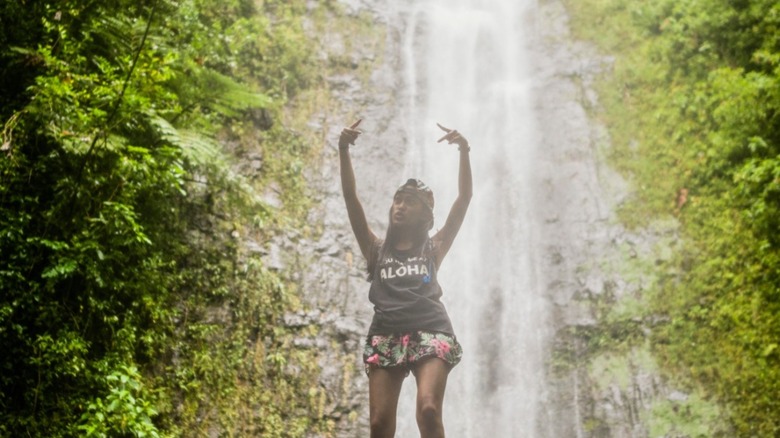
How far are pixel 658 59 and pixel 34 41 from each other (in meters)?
8.62

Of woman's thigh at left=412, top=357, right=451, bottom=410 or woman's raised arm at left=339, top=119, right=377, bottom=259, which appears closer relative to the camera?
woman's thigh at left=412, top=357, right=451, bottom=410

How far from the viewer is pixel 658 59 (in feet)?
31.3

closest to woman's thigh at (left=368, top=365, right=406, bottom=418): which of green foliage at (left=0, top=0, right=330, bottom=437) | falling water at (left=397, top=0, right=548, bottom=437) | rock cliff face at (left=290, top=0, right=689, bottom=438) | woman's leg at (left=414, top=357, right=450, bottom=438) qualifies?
woman's leg at (left=414, top=357, right=450, bottom=438)

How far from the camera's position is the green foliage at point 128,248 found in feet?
13.3

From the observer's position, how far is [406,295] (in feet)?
11.9

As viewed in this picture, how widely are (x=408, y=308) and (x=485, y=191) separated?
6366mm

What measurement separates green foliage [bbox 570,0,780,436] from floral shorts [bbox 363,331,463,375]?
4.32m

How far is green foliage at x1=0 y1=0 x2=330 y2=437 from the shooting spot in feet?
13.3

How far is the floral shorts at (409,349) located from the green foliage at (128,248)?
180cm

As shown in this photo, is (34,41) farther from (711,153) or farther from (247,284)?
(711,153)

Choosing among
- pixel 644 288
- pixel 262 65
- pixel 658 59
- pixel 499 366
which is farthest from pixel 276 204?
pixel 658 59

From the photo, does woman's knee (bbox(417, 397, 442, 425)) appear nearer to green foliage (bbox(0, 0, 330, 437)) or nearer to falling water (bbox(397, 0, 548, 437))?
green foliage (bbox(0, 0, 330, 437))

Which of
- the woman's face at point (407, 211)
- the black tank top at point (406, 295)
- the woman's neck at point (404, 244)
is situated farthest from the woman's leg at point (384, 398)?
the woman's face at point (407, 211)

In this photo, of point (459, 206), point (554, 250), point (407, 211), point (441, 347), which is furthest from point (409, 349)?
point (554, 250)
